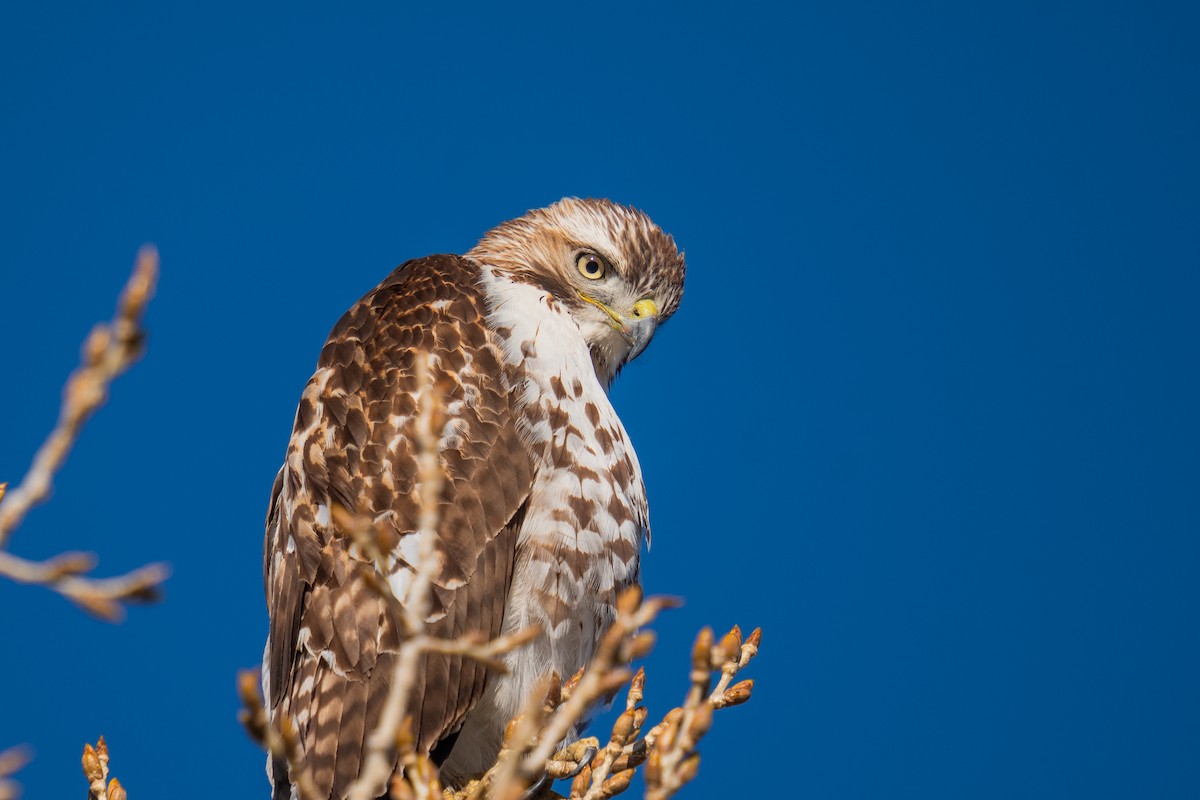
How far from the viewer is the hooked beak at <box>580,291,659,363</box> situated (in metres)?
4.16

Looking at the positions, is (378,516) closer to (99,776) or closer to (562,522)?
(562,522)

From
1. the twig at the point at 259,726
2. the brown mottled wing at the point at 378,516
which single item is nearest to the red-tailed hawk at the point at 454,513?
the brown mottled wing at the point at 378,516

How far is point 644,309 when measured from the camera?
4.20 m

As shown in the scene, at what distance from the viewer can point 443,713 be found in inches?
116

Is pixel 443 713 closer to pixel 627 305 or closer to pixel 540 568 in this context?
pixel 540 568

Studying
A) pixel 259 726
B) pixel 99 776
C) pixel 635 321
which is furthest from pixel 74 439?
pixel 635 321

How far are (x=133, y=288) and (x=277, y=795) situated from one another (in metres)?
2.48

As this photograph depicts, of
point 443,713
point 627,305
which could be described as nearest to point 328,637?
point 443,713

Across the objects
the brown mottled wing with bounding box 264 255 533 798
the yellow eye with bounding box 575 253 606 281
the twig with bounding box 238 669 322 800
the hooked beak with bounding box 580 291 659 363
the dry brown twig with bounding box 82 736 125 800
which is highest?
the yellow eye with bounding box 575 253 606 281

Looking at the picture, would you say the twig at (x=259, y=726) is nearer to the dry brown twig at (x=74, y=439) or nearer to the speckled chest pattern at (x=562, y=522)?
the dry brown twig at (x=74, y=439)

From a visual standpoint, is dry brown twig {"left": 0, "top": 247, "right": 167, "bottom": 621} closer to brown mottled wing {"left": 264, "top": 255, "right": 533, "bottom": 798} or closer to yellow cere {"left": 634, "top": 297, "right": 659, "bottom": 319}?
brown mottled wing {"left": 264, "top": 255, "right": 533, "bottom": 798}

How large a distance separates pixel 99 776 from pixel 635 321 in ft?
7.78

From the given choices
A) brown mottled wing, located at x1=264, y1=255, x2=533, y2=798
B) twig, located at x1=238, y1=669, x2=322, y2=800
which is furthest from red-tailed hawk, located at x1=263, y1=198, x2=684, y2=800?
twig, located at x1=238, y1=669, x2=322, y2=800

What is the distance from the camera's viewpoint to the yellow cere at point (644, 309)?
4191 mm
